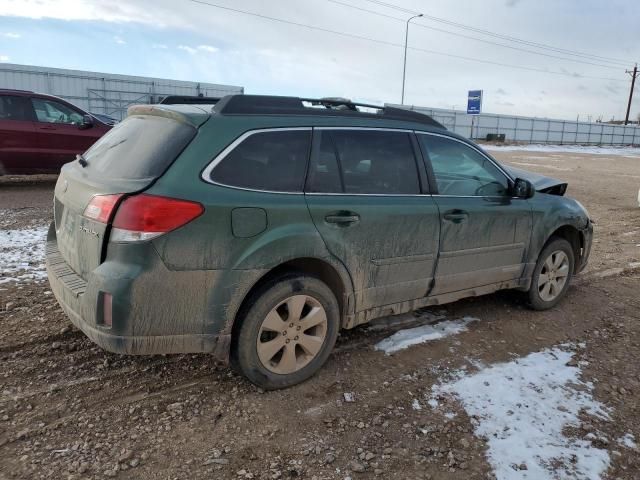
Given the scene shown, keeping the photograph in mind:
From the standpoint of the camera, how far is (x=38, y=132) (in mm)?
9289

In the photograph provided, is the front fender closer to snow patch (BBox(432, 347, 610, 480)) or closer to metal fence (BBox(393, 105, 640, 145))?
snow patch (BBox(432, 347, 610, 480))

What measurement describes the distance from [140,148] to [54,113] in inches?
308

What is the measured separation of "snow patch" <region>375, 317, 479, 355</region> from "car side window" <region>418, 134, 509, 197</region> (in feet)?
3.72

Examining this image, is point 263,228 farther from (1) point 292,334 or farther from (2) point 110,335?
(2) point 110,335

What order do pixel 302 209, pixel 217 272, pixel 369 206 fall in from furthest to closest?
pixel 369 206, pixel 302 209, pixel 217 272

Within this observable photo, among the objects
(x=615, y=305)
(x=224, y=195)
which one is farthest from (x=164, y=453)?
(x=615, y=305)

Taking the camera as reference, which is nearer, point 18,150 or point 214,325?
point 214,325

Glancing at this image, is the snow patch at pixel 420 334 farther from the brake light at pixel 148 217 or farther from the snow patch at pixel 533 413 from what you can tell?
the brake light at pixel 148 217

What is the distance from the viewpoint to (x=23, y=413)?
9.20ft

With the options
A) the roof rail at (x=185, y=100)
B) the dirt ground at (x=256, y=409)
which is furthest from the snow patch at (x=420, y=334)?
the roof rail at (x=185, y=100)

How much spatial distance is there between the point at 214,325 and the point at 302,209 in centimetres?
85

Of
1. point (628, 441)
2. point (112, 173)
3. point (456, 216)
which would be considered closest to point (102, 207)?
point (112, 173)

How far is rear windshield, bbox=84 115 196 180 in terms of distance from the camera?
279 centimetres

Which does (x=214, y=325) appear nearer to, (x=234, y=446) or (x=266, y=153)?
(x=234, y=446)
